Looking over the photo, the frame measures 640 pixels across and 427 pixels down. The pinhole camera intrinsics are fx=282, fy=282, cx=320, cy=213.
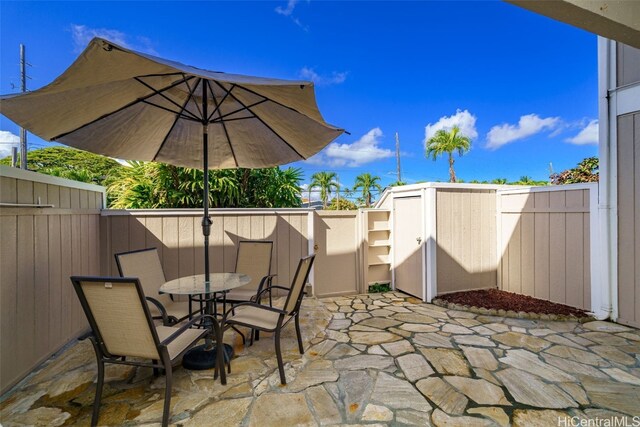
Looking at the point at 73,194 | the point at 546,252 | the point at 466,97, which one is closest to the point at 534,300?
the point at 546,252

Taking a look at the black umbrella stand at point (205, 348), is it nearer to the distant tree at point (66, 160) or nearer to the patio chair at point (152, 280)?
the patio chair at point (152, 280)

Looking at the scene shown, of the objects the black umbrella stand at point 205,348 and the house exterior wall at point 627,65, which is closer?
the black umbrella stand at point 205,348

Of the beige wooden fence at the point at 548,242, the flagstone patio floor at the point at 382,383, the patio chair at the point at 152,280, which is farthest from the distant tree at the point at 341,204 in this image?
the patio chair at the point at 152,280

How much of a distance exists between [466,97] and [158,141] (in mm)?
21871

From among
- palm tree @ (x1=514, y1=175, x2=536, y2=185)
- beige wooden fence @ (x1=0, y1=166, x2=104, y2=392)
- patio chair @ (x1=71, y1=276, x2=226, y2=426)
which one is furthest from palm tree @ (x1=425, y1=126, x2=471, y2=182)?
patio chair @ (x1=71, y1=276, x2=226, y2=426)

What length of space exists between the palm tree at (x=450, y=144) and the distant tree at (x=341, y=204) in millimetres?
6293

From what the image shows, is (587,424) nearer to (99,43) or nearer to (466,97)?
(99,43)

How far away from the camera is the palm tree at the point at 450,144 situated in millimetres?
18250

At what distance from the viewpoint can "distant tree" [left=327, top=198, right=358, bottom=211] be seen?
1772 cm

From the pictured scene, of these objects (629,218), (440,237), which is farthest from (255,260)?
(629,218)

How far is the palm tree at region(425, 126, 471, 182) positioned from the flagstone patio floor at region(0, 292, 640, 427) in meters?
16.7

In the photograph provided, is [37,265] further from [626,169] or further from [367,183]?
[367,183]

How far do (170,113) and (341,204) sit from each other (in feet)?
52.4

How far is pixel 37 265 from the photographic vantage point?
2.55m
